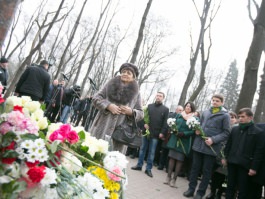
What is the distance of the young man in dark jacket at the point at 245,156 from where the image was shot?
5.34 meters

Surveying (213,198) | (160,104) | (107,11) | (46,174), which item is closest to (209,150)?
(213,198)

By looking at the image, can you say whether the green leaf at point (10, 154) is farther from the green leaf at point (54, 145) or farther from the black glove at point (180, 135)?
the black glove at point (180, 135)

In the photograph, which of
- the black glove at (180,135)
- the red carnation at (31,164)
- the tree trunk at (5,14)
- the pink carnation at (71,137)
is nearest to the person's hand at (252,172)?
the black glove at (180,135)

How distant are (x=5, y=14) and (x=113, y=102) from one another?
3.56 m

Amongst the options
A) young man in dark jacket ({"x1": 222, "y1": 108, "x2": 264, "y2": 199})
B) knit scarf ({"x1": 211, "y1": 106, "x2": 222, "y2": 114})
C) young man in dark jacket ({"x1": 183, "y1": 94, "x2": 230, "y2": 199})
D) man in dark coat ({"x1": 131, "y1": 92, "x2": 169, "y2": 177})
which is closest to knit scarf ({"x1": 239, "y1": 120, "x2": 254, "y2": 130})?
young man in dark jacket ({"x1": 222, "y1": 108, "x2": 264, "y2": 199})

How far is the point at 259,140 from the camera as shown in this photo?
5426 millimetres

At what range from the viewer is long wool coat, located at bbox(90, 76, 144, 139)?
4352mm

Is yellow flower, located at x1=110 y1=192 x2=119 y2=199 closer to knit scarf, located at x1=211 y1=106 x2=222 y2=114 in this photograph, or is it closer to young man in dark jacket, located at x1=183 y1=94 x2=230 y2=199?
young man in dark jacket, located at x1=183 y1=94 x2=230 y2=199

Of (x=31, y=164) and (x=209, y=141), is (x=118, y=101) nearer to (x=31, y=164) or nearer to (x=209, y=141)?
(x=209, y=141)

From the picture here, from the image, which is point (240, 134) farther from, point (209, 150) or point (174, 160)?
point (174, 160)

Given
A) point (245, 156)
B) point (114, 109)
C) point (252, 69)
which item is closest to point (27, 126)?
point (114, 109)

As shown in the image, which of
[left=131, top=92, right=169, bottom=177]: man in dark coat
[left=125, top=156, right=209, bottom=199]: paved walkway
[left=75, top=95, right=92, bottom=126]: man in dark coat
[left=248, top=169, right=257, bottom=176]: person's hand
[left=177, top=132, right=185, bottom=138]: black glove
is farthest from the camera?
[left=75, top=95, right=92, bottom=126]: man in dark coat

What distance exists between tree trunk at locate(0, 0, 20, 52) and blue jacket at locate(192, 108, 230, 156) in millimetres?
5606

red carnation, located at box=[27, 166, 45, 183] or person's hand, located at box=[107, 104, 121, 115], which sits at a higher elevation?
person's hand, located at box=[107, 104, 121, 115]
